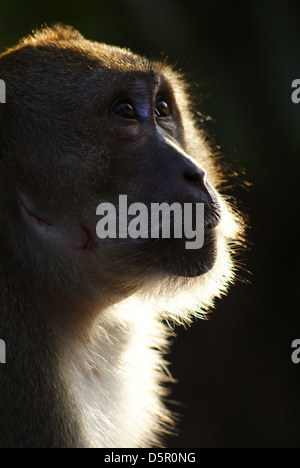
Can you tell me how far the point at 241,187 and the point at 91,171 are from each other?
4.06m

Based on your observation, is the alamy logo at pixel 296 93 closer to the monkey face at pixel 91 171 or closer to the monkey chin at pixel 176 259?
the monkey face at pixel 91 171

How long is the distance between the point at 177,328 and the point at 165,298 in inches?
156

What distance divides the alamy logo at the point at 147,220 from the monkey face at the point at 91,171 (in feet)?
0.05

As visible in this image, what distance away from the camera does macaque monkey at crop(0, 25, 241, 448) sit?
314 cm

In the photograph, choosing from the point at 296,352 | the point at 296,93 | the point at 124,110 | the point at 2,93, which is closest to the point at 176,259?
the point at 124,110

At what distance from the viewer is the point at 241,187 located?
23.5ft

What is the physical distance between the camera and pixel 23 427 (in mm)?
3057

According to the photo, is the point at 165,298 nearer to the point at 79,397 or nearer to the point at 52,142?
the point at 79,397

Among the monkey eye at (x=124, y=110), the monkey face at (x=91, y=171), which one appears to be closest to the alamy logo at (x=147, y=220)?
the monkey face at (x=91, y=171)

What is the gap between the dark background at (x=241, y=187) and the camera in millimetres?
5941

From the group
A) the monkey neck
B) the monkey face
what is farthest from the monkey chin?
the monkey neck

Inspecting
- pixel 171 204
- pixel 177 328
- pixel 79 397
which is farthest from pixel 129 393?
pixel 177 328

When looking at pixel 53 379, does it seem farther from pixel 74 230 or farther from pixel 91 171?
pixel 91 171

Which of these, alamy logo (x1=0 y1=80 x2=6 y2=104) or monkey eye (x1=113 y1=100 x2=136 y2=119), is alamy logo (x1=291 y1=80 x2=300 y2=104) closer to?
monkey eye (x1=113 y1=100 x2=136 y2=119)
